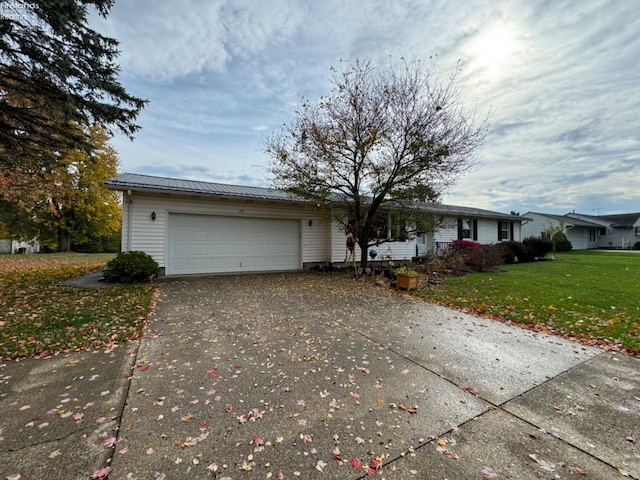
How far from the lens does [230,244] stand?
9883 mm

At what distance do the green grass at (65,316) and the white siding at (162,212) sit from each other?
5.73ft

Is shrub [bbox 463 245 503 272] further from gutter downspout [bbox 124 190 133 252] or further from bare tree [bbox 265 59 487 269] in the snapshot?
gutter downspout [bbox 124 190 133 252]

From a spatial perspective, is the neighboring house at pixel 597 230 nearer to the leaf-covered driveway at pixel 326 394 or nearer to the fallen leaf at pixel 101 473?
the leaf-covered driveway at pixel 326 394

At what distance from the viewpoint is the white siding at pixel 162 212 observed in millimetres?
8305

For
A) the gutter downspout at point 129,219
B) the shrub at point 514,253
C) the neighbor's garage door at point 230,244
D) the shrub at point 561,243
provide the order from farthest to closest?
the shrub at point 561,243, the shrub at point 514,253, the neighbor's garage door at point 230,244, the gutter downspout at point 129,219

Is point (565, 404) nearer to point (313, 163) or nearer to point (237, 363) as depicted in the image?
point (237, 363)

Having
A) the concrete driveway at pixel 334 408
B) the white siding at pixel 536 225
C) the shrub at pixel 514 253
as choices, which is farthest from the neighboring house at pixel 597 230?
the concrete driveway at pixel 334 408

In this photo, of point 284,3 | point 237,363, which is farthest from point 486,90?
point 237,363

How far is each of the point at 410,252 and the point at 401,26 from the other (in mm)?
9265

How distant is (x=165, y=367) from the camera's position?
3.05 meters

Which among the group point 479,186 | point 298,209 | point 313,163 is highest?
point 479,186

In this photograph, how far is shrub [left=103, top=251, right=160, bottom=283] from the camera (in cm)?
745

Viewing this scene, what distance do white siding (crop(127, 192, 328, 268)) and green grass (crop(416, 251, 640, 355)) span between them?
598 centimetres

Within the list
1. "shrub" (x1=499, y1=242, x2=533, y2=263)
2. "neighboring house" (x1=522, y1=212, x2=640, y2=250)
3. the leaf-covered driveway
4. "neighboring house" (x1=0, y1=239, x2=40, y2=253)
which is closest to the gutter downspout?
the leaf-covered driveway
